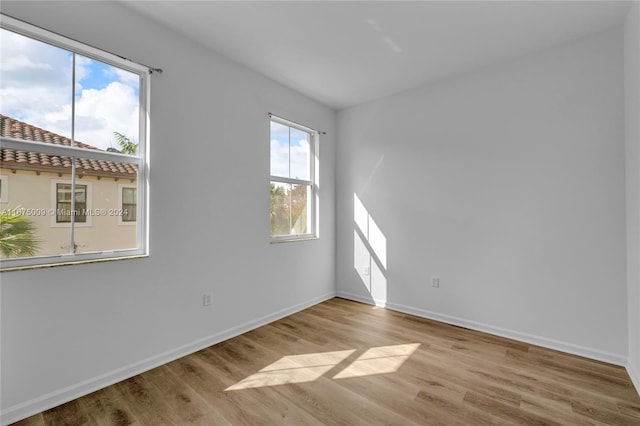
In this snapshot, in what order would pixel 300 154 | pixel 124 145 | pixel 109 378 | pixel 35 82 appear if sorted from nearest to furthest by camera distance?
pixel 35 82 → pixel 109 378 → pixel 124 145 → pixel 300 154

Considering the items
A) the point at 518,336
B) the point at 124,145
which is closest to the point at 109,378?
Answer: the point at 124,145

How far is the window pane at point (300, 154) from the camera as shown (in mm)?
3681

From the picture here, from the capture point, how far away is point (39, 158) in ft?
5.90

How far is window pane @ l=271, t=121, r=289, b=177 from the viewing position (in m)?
3.40

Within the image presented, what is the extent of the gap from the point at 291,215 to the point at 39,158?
235cm

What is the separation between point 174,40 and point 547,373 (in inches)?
157

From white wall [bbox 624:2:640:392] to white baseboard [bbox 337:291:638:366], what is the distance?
139 mm

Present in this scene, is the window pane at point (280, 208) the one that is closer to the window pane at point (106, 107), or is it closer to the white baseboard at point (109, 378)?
the white baseboard at point (109, 378)

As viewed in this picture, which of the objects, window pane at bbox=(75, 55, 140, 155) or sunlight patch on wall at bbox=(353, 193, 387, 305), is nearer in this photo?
window pane at bbox=(75, 55, 140, 155)

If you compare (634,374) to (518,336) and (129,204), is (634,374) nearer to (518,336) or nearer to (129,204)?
(518,336)

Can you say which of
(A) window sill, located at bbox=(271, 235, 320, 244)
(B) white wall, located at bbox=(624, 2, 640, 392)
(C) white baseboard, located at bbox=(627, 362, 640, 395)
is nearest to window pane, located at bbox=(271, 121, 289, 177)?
(A) window sill, located at bbox=(271, 235, 320, 244)

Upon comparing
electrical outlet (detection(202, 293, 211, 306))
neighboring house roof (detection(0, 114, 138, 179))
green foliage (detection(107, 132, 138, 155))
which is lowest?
electrical outlet (detection(202, 293, 211, 306))

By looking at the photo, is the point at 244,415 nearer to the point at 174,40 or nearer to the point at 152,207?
the point at 152,207

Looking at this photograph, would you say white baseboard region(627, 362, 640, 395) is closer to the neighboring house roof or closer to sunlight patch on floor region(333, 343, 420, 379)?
sunlight patch on floor region(333, 343, 420, 379)
